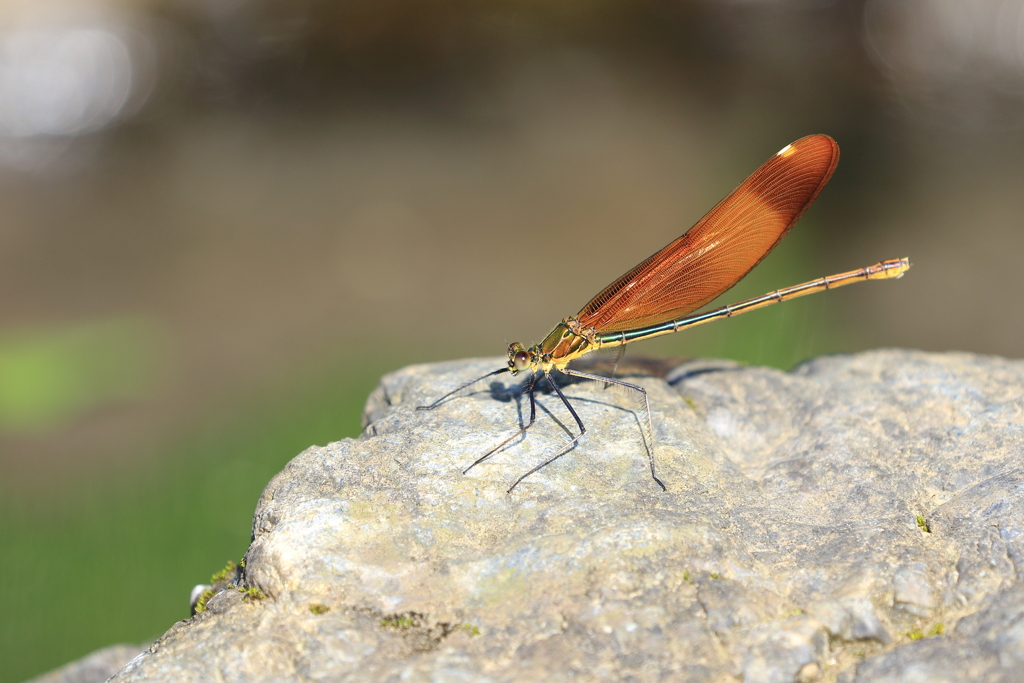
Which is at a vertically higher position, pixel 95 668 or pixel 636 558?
pixel 95 668

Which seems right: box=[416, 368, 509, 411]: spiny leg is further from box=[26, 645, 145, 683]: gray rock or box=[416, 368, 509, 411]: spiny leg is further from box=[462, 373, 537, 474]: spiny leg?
box=[26, 645, 145, 683]: gray rock

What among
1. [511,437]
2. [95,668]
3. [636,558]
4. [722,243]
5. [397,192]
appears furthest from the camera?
[397,192]

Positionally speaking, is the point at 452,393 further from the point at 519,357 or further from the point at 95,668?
the point at 95,668

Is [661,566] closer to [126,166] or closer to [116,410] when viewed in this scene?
[116,410]

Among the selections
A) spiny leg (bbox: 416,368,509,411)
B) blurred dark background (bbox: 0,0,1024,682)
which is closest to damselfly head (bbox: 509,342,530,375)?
spiny leg (bbox: 416,368,509,411)

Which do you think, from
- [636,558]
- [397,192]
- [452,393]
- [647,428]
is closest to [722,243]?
[647,428]

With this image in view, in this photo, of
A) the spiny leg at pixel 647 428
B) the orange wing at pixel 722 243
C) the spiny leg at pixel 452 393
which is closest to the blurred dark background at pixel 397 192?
the orange wing at pixel 722 243

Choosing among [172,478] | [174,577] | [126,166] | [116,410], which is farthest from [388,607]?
[126,166]
